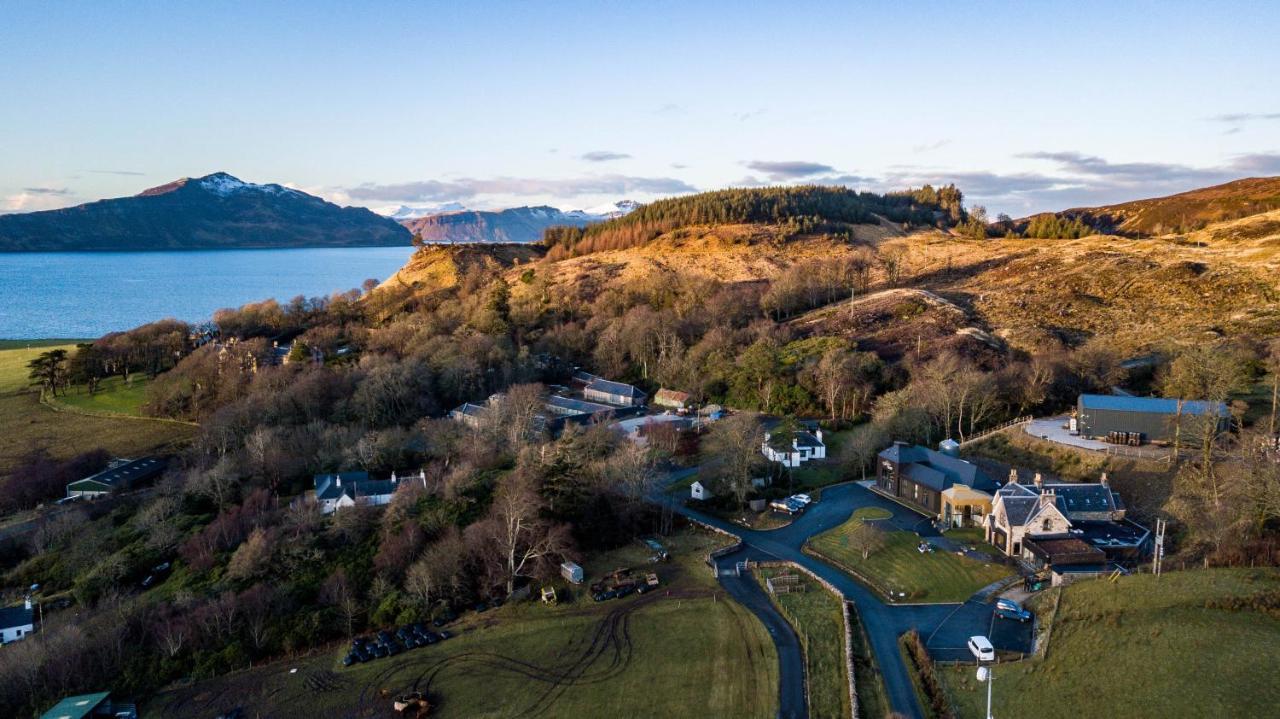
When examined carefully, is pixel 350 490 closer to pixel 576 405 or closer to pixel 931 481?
pixel 576 405

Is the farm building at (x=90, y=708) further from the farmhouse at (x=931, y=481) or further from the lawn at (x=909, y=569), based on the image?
the farmhouse at (x=931, y=481)

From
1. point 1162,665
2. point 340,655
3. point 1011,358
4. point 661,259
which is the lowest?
point 340,655

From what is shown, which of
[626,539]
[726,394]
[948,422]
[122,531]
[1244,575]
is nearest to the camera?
[1244,575]

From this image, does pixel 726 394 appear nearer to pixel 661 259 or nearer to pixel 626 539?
pixel 626 539

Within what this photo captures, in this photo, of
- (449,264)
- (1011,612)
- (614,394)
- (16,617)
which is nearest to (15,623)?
(16,617)

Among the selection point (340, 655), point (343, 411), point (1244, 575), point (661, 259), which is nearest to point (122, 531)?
point (343, 411)

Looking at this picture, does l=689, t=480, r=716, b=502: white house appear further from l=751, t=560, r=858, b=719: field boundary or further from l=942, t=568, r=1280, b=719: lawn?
l=942, t=568, r=1280, b=719: lawn
